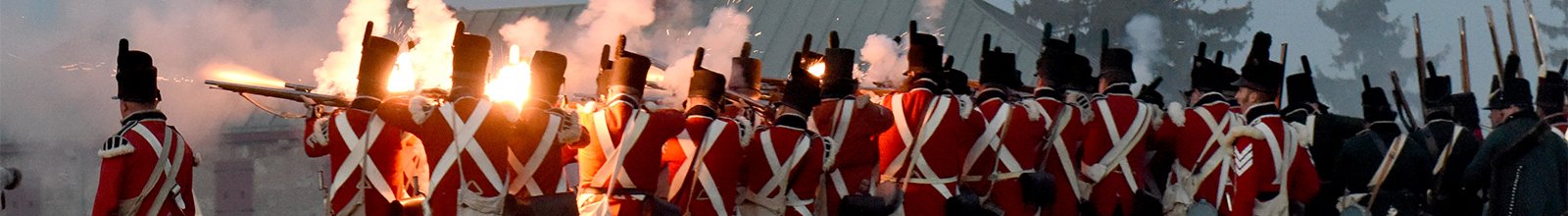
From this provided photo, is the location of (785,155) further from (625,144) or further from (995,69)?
(995,69)

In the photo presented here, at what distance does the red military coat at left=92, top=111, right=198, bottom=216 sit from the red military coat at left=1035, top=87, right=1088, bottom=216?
4496 mm

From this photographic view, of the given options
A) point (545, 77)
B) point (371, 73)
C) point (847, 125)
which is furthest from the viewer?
point (847, 125)

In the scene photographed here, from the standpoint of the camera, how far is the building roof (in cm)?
2842

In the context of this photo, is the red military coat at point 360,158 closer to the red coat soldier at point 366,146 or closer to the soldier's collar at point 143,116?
the red coat soldier at point 366,146

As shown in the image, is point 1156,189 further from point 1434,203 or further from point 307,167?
point 307,167

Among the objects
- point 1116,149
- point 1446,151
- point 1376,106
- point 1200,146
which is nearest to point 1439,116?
point 1376,106

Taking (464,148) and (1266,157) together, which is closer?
(464,148)

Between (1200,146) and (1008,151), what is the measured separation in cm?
103

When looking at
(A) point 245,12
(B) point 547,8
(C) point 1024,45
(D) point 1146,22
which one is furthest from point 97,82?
(D) point 1146,22

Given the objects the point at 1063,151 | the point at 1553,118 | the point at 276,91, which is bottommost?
the point at 1063,151

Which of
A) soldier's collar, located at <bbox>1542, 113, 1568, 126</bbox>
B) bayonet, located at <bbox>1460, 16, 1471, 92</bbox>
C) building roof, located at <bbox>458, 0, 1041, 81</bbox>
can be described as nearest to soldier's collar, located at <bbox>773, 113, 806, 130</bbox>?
soldier's collar, located at <bbox>1542, 113, 1568, 126</bbox>

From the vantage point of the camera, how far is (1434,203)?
1330 cm

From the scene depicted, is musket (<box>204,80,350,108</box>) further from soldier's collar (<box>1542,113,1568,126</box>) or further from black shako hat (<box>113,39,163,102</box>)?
soldier's collar (<box>1542,113,1568,126</box>)

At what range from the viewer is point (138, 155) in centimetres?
1074
